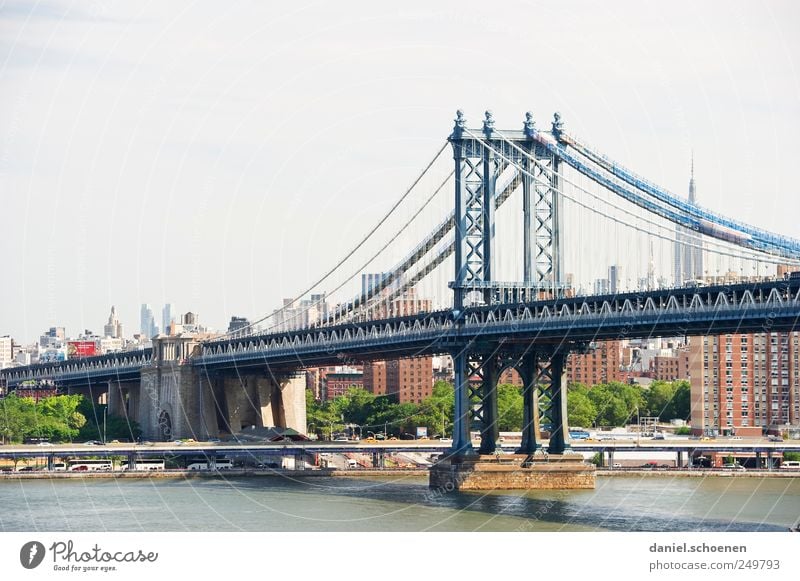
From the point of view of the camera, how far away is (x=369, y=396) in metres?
111

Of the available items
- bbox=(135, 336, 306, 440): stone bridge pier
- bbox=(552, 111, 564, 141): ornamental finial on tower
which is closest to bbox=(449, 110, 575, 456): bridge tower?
bbox=(552, 111, 564, 141): ornamental finial on tower

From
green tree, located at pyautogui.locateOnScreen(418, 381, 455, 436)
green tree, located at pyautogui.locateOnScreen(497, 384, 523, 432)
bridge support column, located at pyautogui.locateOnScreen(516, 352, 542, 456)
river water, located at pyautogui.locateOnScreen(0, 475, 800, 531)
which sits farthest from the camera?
green tree, located at pyautogui.locateOnScreen(418, 381, 455, 436)

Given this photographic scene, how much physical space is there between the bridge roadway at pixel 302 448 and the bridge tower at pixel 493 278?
33.2ft

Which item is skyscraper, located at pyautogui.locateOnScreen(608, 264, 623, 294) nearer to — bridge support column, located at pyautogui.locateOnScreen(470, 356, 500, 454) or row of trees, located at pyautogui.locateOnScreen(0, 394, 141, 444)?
bridge support column, located at pyautogui.locateOnScreen(470, 356, 500, 454)

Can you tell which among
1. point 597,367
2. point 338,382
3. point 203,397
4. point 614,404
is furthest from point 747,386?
point 338,382

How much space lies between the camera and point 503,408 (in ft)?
305

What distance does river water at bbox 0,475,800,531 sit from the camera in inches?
1889

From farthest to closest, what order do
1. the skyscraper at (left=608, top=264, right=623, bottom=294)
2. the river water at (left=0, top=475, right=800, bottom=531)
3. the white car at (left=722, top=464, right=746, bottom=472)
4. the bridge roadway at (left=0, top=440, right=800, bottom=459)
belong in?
the white car at (left=722, top=464, right=746, bottom=472) < the bridge roadway at (left=0, top=440, right=800, bottom=459) < the skyscraper at (left=608, top=264, right=623, bottom=294) < the river water at (left=0, top=475, right=800, bottom=531)

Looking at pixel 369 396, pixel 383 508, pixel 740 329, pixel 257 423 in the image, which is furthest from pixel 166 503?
pixel 369 396

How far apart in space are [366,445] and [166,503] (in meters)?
20.2

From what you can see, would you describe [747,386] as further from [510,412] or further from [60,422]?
[60,422]

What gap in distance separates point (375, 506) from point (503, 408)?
39.0m

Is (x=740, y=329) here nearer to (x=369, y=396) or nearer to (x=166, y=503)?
(x=166, y=503)

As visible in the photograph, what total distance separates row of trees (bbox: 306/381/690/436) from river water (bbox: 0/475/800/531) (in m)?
27.7
